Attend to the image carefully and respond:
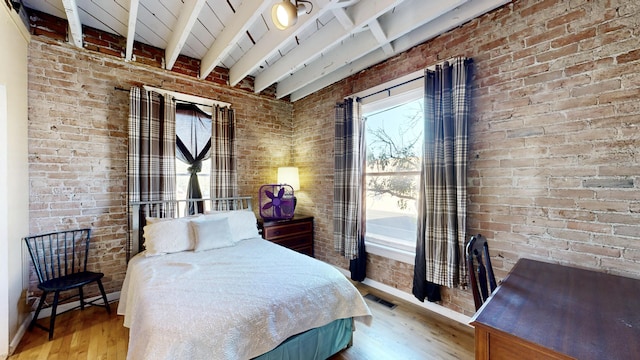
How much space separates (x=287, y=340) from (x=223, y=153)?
2459mm

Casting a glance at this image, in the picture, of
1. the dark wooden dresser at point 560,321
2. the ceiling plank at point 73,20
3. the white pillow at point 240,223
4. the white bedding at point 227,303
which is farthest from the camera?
the white pillow at point 240,223

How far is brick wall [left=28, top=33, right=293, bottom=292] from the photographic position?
2.32 m

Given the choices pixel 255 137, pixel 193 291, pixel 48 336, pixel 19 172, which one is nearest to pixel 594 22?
pixel 193 291

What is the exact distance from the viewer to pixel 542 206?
1.79 meters

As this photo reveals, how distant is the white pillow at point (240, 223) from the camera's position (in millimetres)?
2838

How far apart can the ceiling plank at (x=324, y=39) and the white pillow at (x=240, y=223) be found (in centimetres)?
181

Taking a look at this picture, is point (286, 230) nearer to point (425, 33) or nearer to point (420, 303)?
point (420, 303)

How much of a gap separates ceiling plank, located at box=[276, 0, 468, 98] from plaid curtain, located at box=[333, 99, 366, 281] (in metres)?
0.52

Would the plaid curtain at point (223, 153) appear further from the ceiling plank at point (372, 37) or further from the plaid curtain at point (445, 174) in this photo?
the plaid curtain at point (445, 174)

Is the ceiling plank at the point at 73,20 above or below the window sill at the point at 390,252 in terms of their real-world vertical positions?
above

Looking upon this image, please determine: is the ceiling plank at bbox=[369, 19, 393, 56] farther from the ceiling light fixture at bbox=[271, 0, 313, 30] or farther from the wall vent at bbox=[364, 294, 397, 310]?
the wall vent at bbox=[364, 294, 397, 310]

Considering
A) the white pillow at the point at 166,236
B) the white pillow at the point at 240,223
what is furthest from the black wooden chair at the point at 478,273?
the white pillow at the point at 166,236

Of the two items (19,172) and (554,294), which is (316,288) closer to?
(554,294)

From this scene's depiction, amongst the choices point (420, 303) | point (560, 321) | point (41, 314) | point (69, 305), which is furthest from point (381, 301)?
point (41, 314)
